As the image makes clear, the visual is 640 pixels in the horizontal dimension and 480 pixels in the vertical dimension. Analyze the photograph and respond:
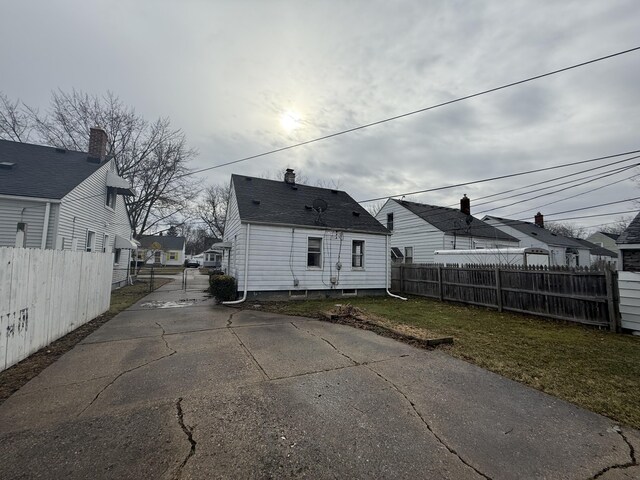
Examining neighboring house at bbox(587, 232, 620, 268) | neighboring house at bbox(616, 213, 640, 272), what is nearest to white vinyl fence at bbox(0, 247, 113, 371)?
neighboring house at bbox(616, 213, 640, 272)

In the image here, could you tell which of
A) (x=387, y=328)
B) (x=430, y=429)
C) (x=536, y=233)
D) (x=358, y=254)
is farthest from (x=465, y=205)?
(x=430, y=429)

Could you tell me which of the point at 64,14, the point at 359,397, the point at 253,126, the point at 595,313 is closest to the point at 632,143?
the point at 595,313

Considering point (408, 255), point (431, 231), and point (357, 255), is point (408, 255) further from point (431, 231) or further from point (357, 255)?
point (357, 255)

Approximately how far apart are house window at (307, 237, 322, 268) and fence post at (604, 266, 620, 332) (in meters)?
8.97

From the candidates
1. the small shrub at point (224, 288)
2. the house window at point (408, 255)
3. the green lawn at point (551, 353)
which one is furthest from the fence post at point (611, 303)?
the house window at point (408, 255)

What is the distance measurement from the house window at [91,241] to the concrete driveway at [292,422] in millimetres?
9673

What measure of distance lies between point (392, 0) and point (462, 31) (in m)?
2.00

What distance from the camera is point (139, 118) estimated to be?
20.8 metres

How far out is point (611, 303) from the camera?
7023mm

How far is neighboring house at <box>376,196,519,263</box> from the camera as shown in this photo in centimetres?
1977

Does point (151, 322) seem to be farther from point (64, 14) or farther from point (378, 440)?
point (64, 14)

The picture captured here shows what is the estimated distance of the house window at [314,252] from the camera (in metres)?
12.1

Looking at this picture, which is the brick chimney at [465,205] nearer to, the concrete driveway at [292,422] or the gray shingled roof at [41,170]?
the concrete driveway at [292,422]

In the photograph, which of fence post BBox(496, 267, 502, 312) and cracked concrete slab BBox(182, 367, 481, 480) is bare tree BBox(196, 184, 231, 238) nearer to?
fence post BBox(496, 267, 502, 312)
